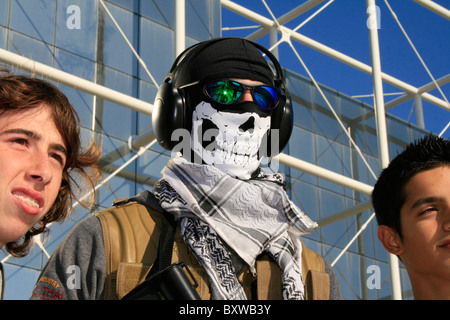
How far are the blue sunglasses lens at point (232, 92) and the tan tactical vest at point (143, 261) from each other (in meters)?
0.49

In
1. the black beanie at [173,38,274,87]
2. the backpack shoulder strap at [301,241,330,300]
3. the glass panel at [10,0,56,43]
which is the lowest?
the backpack shoulder strap at [301,241,330,300]

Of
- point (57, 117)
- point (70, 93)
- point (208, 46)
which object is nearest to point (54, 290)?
point (57, 117)

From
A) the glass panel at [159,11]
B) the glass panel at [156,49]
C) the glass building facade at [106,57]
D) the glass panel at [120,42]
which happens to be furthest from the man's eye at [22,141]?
the glass panel at [159,11]

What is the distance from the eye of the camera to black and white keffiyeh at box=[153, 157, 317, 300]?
88.4 inches

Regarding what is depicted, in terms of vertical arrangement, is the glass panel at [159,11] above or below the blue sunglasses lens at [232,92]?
above

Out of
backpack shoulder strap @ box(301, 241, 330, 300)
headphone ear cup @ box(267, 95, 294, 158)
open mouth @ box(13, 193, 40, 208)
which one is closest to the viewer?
open mouth @ box(13, 193, 40, 208)

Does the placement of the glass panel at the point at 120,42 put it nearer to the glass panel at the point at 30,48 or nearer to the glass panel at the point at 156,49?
the glass panel at the point at 156,49

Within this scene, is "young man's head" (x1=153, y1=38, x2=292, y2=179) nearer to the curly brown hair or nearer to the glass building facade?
the curly brown hair

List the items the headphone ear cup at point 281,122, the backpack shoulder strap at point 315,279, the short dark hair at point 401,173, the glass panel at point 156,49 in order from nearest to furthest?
the backpack shoulder strap at point 315,279 → the short dark hair at point 401,173 → the headphone ear cup at point 281,122 → the glass panel at point 156,49

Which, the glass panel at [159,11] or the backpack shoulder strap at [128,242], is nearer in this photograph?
the backpack shoulder strap at [128,242]

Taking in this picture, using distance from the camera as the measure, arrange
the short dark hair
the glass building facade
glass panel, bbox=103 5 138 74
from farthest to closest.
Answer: glass panel, bbox=103 5 138 74, the glass building facade, the short dark hair

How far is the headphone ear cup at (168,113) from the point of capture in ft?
8.30

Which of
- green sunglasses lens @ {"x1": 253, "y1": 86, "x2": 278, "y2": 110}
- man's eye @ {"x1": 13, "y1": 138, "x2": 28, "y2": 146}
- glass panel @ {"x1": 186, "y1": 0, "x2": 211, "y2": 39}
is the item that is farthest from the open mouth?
glass panel @ {"x1": 186, "y1": 0, "x2": 211, "y2": 39}

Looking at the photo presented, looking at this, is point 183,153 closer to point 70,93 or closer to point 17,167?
point 17,167
